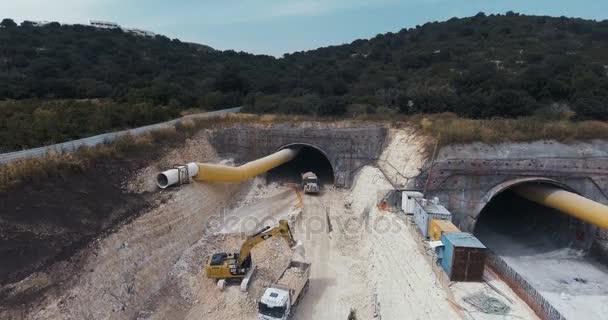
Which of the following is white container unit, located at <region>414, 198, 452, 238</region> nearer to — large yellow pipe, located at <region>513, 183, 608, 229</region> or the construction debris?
the construction debris

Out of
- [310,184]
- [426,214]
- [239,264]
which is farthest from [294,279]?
[310,184]

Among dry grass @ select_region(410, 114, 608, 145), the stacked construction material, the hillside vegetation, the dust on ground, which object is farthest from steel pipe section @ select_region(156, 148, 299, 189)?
the stacked construction material

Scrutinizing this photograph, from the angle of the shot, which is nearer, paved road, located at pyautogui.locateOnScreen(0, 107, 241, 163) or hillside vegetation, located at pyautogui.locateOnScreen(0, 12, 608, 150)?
paved road, located at pyautogui.locateOnScreen(0, 107, 241, 163)

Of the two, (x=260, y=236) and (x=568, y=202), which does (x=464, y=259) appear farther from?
(x=568, y=202)

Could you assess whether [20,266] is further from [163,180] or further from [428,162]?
[428,162]

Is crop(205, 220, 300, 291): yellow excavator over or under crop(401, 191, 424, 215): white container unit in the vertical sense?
under

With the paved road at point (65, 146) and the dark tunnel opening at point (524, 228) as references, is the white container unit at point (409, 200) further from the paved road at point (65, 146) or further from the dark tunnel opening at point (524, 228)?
the paved road at point (65, 146)
